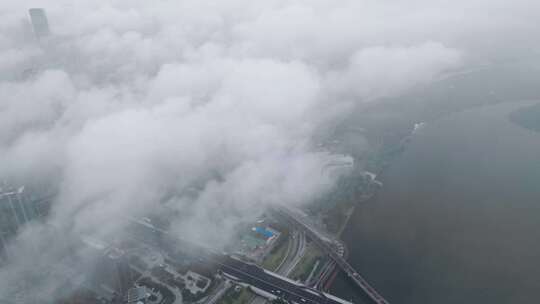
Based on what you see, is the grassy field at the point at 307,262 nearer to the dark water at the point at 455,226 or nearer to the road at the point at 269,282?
the road at the point at 269,282

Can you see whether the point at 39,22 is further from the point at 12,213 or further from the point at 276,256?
the point at 276,256

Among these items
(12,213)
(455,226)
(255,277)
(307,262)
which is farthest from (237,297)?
(12,213)

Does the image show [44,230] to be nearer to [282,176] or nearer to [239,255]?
[239,255]

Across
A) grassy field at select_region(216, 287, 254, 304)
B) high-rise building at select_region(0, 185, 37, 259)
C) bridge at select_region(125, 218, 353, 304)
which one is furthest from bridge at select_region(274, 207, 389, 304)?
high-rise building at select_region(0, 185, 37, 259)

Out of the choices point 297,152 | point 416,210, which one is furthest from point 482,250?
point 297,152

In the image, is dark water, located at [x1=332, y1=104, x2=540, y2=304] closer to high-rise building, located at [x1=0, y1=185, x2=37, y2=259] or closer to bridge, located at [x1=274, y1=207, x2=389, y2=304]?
bridge, located at [x1=274, y1=207, x2=389, y2=304]
